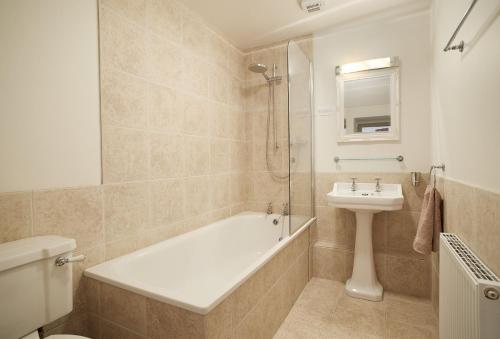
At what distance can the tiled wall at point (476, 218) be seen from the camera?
875 mm

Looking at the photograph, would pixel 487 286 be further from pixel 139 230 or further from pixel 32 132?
pixel 32 132

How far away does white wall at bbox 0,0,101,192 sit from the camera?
1.08 metres

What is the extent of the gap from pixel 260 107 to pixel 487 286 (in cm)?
239

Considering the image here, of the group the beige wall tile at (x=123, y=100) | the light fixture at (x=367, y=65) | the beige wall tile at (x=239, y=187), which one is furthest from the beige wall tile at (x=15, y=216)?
the light fixture at (x=367, y=65)

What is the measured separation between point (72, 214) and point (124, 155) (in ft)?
1.43

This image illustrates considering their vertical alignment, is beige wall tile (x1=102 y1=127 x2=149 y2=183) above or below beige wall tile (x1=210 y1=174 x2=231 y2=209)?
above

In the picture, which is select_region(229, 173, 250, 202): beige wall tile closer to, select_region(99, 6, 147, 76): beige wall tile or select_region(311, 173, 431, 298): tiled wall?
select_region(311, 173, 431, 298): tiled wall

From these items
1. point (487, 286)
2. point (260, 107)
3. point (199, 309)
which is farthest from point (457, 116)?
point (260, 107)

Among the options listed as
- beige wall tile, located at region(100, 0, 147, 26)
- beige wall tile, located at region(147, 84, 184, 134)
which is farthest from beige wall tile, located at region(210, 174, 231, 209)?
beige wall tile, located at region(100, 0, 147, 26)

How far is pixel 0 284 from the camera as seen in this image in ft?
2.86

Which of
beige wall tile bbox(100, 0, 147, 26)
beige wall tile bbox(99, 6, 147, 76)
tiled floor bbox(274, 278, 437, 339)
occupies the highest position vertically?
beige wall tile bbox(100, 0, 147, 26)

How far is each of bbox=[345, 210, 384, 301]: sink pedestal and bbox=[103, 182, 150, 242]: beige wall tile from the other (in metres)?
1.73

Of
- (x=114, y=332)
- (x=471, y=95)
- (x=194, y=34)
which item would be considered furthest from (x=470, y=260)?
(x=194, y=34)

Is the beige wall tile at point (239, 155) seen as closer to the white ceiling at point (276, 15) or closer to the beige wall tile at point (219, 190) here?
the beige wall tile at point (219, 190)
